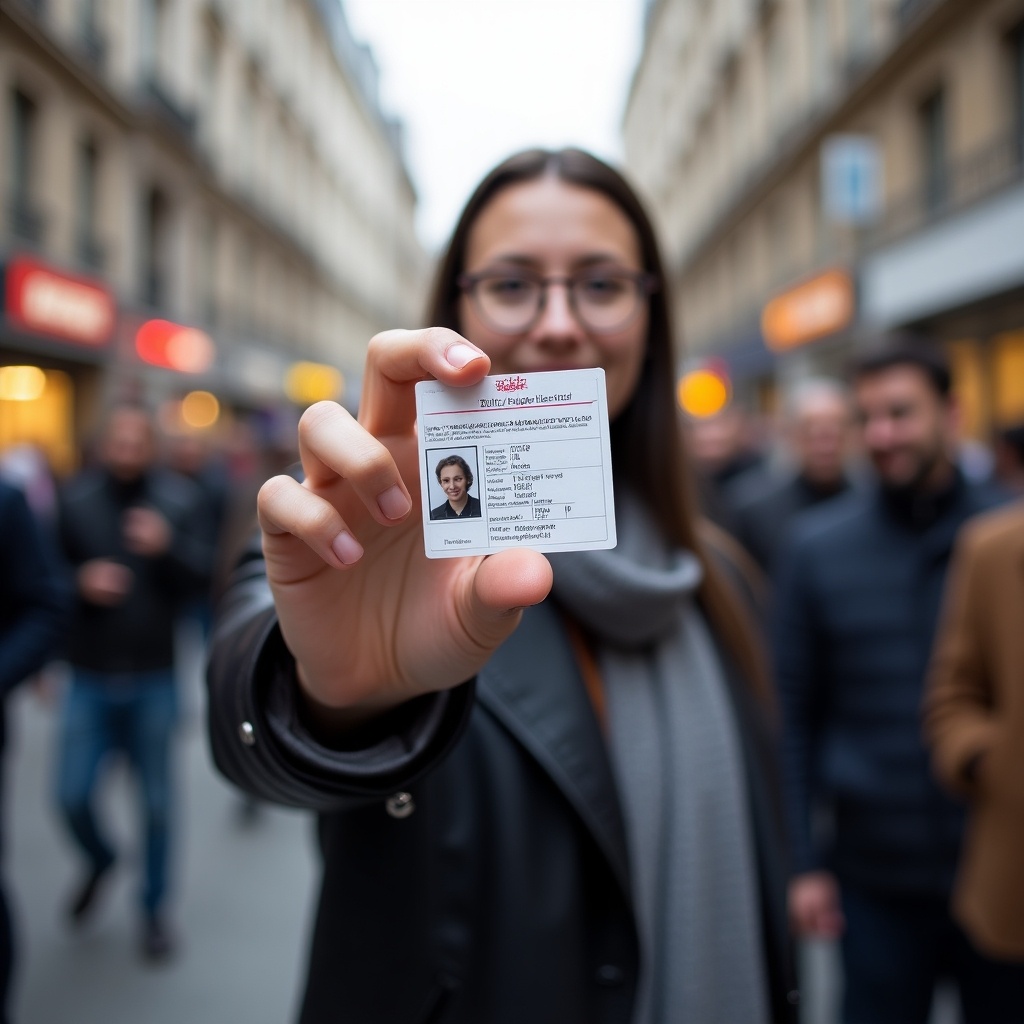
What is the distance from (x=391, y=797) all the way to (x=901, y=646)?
1.80 metres

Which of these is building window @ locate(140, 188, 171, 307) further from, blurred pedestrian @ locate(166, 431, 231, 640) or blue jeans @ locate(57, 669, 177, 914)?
blue jeans @ locate(57, 669, 177, 914)

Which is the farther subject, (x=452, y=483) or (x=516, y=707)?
(x=516, y=707)

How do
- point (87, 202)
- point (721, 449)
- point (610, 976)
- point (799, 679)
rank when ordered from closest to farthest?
point (610, 976)
point (799, 679)
point (87, 202)
point (721, 449)

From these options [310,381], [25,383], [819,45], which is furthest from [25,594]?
[310,381]

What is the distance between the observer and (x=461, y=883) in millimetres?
1043

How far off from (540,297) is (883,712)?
1687 millimetres

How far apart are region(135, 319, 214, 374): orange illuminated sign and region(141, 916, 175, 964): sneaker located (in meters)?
7.34

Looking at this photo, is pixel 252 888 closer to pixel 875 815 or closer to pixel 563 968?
pixel 875 815

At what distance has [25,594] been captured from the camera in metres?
2.66

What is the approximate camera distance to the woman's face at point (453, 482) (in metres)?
0.85

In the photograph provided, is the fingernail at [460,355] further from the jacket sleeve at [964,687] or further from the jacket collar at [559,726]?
the jacket sleeve at [964,687]

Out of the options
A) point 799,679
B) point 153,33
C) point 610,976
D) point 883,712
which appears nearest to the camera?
point 610,976

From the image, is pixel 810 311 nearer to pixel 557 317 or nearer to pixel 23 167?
pixel 23 167

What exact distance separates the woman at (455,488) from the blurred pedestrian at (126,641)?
3.20m
